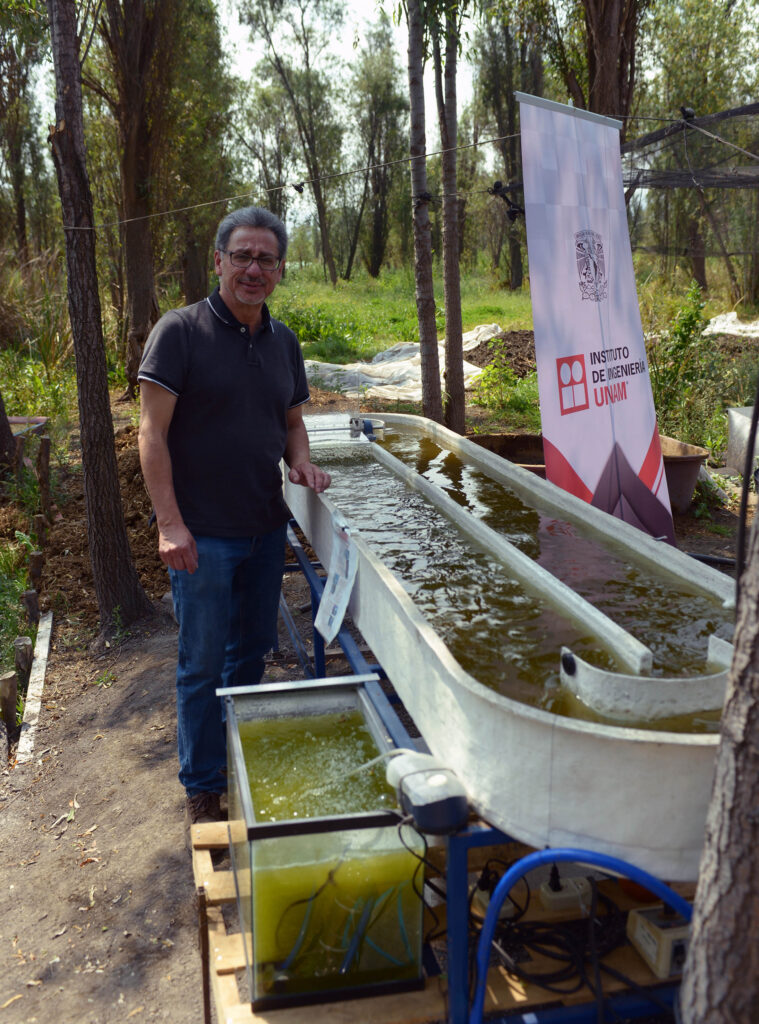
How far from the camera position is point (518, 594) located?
117 inches

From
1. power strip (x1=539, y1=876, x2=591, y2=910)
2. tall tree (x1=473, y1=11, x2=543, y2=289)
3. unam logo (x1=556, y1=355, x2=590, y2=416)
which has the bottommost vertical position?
power strip (x1=539, y1=876, x2=591, y2=910)

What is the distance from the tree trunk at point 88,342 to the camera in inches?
182

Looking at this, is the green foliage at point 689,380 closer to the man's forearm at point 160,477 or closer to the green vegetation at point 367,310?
the man's forearm at point 160,477

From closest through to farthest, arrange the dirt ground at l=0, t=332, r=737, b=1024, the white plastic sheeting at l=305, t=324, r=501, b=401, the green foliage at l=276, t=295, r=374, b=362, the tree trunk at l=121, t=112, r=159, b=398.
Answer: the dirt ground at l=0, t=332, r=737, b=1024 → the tree trunk at l=121, t=112, r=159, b=398 → the white plastic sheeting at l=305, t=324, r=501, b=401 → the green foliage at l=276, t=295, r=374, b=362

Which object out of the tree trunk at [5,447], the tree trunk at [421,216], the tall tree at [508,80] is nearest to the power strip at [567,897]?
the tree trunk at [421,216]

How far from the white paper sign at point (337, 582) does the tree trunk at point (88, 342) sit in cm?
210

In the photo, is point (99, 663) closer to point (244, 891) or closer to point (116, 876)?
point (116, 876)

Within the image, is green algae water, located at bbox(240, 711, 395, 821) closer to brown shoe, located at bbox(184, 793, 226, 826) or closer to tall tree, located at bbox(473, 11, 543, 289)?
brown shoe, located at bbox(184, 793, 226, 826)

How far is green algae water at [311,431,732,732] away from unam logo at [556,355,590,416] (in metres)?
0.54

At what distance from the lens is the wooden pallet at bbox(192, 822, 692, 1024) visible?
2.03 metres

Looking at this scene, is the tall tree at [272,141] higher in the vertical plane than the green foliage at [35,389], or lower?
higher

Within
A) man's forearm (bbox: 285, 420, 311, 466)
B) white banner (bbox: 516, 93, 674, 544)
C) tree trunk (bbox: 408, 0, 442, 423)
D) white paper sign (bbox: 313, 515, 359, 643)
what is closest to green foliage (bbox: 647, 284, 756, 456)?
tree trunk (bbox: 408, 0, 442, 423)

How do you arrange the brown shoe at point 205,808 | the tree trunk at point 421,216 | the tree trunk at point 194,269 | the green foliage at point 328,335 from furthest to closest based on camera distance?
the tree trunk at point 194,269
the green foliage at point 328,335
the tree trunk at point 421,216
the brown shoe at point 205,808

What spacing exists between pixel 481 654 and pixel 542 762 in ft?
2.39
